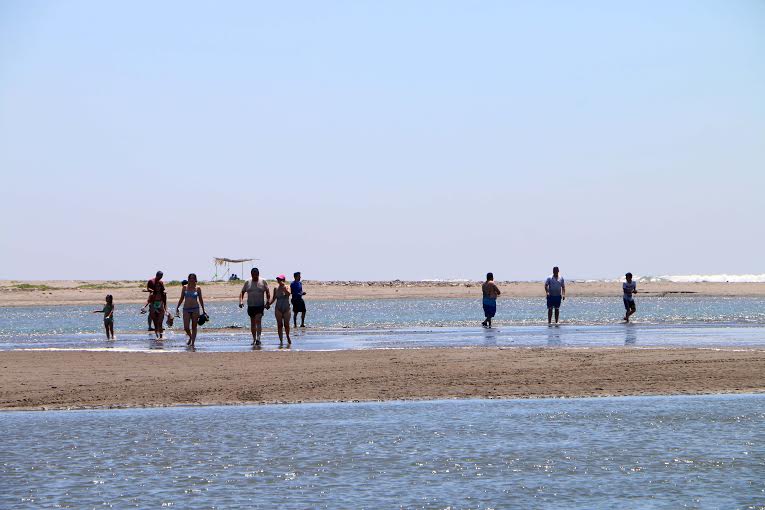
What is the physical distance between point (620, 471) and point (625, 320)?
24.2 meters

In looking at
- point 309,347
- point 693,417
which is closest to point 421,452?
point 693,417

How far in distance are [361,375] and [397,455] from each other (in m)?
6.36

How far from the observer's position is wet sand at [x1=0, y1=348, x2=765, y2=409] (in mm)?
14859

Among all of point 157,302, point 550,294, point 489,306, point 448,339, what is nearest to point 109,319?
point 157,302

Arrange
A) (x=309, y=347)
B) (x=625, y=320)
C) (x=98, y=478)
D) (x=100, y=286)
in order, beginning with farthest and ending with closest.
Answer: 1. (x=100, y=286)
2. (x=625, y=320)
3. (x=309, y=347)
4. (x=98, y=478)

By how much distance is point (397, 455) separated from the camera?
10477 millimetres

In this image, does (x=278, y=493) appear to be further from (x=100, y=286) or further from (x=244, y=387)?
(x=100, y=286)

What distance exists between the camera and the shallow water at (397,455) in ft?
28.7

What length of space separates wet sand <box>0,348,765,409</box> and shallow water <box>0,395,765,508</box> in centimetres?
94

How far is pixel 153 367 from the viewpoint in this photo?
1823 centimetres

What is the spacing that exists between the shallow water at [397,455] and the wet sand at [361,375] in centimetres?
94

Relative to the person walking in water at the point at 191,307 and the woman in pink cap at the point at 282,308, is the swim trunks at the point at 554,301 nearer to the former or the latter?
the woman in pink cap at the point at 282,308

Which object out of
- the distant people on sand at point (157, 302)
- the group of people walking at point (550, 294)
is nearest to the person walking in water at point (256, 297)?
the distant people on sand at point (157, 302)

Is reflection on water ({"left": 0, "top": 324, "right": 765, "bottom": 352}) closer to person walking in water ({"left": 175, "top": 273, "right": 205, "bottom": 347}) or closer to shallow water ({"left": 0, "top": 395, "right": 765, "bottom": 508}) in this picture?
person walking in water ({"left": 175, "top": 273, "right": 205, "bottom": 347})
